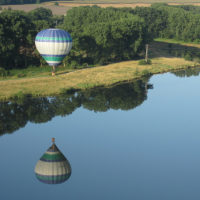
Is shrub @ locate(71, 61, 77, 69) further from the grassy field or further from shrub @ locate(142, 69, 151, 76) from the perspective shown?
shrub @ locate(142, 69, 151, 76)

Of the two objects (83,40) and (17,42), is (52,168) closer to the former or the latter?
(17,42)

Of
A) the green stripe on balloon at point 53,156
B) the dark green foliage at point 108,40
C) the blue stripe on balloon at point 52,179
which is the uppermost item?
the dark green foliage at point 108,40

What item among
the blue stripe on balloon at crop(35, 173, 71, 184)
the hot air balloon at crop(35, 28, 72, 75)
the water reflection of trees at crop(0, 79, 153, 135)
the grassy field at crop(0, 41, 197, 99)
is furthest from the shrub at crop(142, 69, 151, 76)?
the blue stripe on balloon at crop(35, 173, 71, 184)

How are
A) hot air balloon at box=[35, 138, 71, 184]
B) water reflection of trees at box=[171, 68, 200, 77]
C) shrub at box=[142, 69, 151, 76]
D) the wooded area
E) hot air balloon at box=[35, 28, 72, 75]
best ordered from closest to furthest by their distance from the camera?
1. hot air balloon at box=[35, 138, 71, 184]
2. hot air balloon at box=[35, 28, 72, 75]
3. the wooded area
4. shrub at box=[142, 69, 151, 76]
5. water reflection of trees at box=[171, 68, 200, 77]

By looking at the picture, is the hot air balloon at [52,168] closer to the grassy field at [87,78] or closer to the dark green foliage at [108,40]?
the grassy field at [87,78]

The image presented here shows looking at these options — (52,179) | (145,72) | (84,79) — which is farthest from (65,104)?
(145,72)

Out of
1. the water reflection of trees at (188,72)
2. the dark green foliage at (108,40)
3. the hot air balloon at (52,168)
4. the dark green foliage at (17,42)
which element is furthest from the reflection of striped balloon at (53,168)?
the water reflection of trees at (188,72)

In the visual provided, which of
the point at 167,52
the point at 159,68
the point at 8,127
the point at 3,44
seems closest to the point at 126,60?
the point at 159,68
